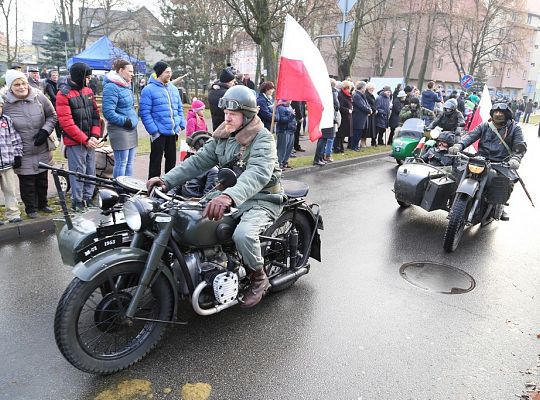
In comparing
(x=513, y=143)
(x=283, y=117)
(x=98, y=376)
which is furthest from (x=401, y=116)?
(x=98, y=376)

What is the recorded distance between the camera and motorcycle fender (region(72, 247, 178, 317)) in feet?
9.21

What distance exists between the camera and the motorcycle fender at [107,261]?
281cm

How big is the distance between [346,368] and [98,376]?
176 cm

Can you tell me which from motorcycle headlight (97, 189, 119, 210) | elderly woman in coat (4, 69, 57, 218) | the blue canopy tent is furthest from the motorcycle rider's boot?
the blue canopy tent

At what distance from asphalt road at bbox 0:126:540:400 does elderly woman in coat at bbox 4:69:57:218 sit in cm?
88

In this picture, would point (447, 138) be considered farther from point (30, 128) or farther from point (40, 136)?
point (30, 128)

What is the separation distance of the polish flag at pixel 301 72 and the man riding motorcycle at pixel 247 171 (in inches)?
109

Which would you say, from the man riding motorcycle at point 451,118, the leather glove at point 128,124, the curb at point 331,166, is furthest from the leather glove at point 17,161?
the man riding motorcycle at point 451,118

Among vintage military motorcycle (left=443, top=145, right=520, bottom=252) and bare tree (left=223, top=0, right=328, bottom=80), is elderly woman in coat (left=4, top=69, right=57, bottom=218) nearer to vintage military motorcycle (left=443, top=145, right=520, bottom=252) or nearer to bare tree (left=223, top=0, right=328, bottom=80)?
vintage military motorcycle (left=443, top=145, right=520, bottom=252)

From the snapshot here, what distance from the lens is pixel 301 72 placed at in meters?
6.38

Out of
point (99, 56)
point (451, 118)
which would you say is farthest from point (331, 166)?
point (99, 56)

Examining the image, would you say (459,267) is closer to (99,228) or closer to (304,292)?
(304,292)

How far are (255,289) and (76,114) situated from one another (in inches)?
157

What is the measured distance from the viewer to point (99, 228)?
10.8ft
